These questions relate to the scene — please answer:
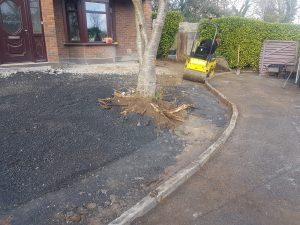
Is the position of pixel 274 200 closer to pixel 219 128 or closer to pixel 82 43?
pixel 219 128

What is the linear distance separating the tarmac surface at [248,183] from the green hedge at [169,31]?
10798 mm

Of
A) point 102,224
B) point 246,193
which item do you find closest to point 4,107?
point 102,224

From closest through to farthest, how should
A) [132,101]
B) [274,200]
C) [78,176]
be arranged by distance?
[274,200], [78,176], [132,101]

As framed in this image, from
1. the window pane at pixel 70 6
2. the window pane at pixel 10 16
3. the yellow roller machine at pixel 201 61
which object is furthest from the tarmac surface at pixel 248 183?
the window pane at pixel 70 6

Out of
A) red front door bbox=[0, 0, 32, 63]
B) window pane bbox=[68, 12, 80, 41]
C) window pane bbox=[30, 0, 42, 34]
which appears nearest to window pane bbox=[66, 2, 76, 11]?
window pane bbox=[68, 12, 80, 41]

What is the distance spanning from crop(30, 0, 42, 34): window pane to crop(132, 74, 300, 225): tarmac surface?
8667 mm

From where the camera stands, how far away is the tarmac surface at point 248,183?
345cm

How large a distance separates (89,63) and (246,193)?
11.1 metres

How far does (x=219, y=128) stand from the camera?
634cm

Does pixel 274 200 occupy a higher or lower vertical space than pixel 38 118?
lower

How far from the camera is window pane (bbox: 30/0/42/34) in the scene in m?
11.0

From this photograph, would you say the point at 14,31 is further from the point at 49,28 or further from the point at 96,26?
the point at 96,26

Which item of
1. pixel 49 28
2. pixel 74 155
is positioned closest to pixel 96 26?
pixel 49 28

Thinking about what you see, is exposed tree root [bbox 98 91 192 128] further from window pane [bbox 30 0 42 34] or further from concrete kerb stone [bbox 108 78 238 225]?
window pane [bbox 30 0 42 34]
